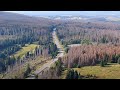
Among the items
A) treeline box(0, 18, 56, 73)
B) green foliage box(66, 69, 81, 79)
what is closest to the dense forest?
treeline box(0, 18, 56, 73)

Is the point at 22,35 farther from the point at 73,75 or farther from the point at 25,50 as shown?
the point at 73,75

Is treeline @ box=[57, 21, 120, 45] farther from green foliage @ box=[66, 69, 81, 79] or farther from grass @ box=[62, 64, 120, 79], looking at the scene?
green foliage @ box=[66, 69, 81, 79]

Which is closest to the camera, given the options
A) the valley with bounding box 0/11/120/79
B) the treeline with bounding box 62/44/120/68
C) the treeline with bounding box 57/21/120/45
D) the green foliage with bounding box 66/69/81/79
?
the green foliage with bounding box 66/69/81/79

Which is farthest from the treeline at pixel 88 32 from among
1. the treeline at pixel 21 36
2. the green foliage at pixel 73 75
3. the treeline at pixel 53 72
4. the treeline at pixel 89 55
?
the green foliage at pixel 73 75

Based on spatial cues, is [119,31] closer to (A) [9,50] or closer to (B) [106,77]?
(B) [106,77]
